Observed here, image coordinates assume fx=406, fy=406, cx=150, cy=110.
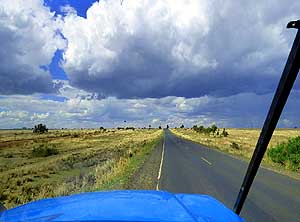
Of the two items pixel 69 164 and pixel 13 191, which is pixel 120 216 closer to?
pixel 13 191

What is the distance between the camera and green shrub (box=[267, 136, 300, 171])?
882 inches

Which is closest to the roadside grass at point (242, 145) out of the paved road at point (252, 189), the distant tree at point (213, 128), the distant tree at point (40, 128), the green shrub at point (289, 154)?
the green shrub at point (289, 154)

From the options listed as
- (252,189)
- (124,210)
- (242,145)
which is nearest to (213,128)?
(242,145)

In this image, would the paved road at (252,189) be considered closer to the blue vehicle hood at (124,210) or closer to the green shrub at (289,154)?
the green shrub at (289,154)

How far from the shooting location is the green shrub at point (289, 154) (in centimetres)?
2239

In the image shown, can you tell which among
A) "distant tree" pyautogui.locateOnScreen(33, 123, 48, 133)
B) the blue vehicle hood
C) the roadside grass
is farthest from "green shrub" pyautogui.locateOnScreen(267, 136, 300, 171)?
"distant tree" pyautogui.locateOnScreen(33, 123, 48, 133)

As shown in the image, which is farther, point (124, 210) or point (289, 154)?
point (289, 154)

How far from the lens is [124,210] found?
2701mm

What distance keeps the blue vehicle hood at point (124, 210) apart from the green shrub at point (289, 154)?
2003 centimetres

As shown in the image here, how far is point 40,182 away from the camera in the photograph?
79.6 ft

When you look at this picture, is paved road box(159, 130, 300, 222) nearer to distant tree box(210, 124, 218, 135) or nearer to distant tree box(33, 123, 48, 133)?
distant tree box(210, 124, 218, 135)

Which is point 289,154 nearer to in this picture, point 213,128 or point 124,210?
point 124,210

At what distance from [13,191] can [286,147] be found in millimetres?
15711

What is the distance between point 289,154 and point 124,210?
889 inches
